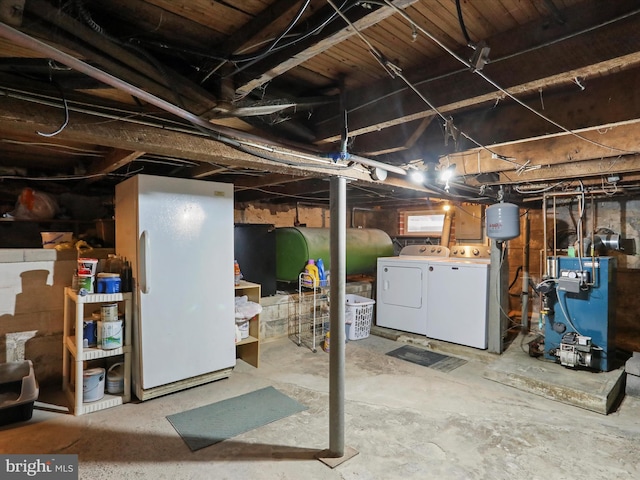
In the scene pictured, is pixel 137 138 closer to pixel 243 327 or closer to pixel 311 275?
pixel 243 327

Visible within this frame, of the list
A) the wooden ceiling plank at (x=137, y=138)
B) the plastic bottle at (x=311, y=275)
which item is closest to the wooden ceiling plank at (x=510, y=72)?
the wooden ceiling plank at (x=137, y=138)

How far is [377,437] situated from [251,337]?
167 centimetres

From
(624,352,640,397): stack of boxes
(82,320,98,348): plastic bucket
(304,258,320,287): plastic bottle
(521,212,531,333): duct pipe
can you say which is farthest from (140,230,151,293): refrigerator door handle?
(521,212,531,333): duct pipe

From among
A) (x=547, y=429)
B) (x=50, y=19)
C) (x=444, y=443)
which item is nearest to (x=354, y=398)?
(x=444, y=443)

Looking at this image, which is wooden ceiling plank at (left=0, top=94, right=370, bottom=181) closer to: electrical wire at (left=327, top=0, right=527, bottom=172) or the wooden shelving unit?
electrical wire at (left=327, top=0, right=527, bottom=172)

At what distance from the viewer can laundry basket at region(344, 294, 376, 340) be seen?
4.39 metres

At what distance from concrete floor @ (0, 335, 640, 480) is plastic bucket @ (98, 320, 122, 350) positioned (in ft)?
1.63

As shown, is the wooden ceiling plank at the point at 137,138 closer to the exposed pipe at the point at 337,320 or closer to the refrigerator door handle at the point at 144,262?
the exposed pipe at the point at 337,320

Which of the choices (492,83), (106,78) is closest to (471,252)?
(492,83)

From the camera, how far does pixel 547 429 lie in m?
2.43

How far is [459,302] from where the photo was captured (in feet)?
13.3

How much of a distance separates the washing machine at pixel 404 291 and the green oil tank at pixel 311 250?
38 centimetres

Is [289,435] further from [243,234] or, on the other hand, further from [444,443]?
[243,234]

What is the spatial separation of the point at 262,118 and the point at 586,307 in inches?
144
